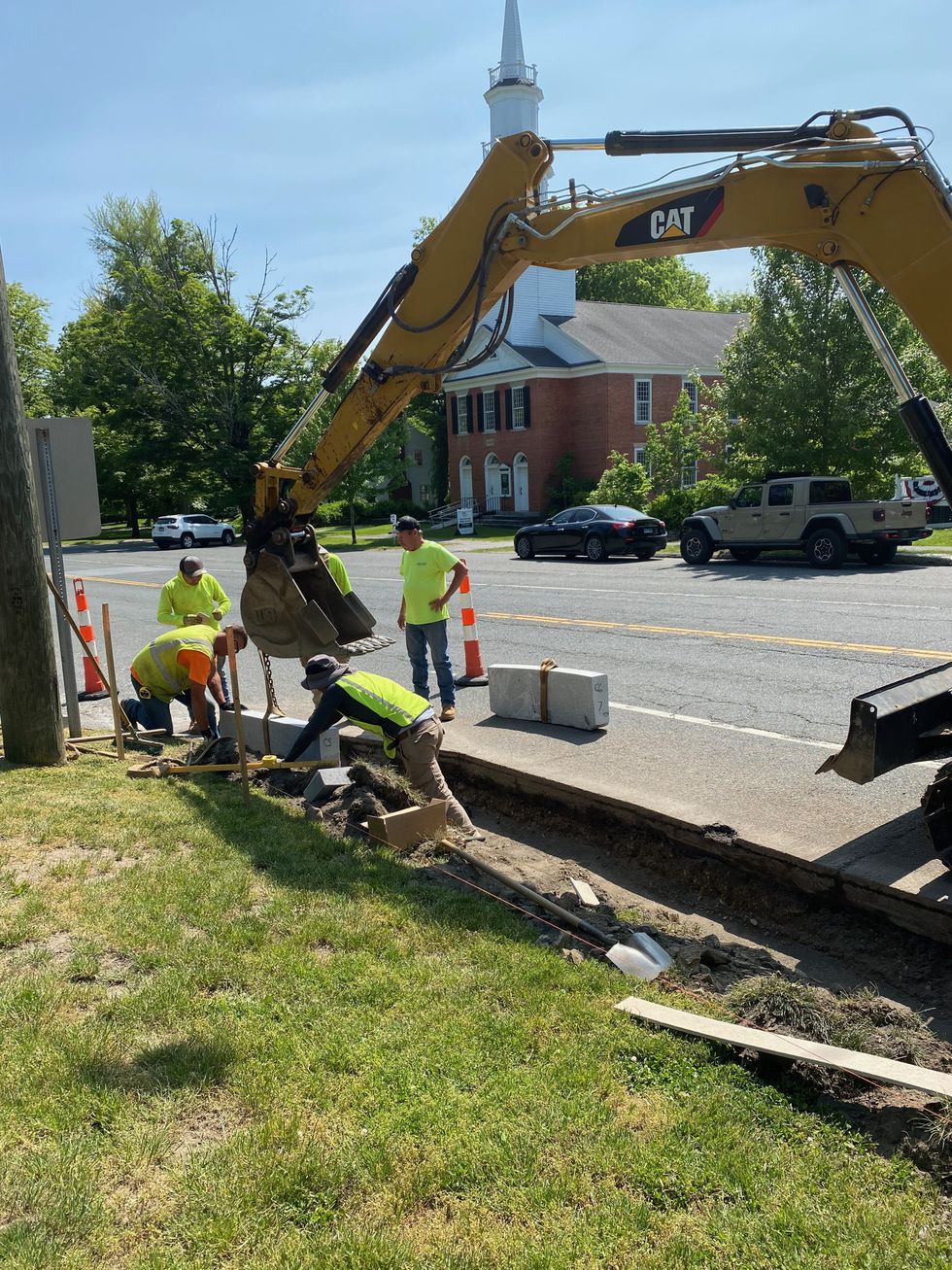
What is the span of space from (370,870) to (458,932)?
98 cm

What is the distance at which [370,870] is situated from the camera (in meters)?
5.61

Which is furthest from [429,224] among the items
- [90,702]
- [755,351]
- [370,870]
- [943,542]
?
[370,870]

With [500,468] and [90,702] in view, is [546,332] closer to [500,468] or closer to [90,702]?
[500,468]

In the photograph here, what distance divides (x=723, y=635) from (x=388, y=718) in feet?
23.8

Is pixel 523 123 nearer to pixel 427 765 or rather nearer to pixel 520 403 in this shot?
pixel 520 403

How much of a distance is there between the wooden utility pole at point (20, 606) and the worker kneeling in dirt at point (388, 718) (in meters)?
2.15

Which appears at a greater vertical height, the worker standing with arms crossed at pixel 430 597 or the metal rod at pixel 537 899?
the worker standing with arms crossed at pixel 430 597

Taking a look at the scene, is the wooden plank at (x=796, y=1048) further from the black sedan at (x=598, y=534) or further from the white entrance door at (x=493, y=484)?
the white entrance door at (x=493, y=484)

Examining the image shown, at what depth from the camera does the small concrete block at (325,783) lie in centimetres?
688

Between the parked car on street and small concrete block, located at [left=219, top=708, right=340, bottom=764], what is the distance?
36.7m

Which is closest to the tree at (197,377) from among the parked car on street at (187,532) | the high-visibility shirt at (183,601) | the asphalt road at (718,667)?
the parked car on street at (187,532)

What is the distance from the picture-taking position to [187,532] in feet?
143

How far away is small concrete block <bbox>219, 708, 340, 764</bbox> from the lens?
25.0 feet

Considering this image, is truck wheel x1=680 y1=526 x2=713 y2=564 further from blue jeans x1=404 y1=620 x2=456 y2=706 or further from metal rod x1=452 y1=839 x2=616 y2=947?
metal rod x1=452 y1=839 x2=616 y2=947
